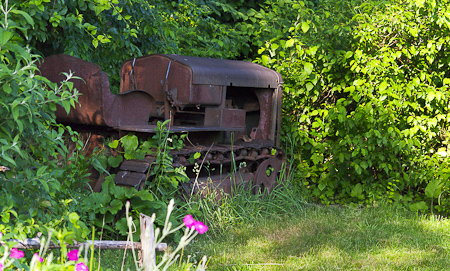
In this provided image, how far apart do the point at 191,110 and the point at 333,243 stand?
2.33 meters

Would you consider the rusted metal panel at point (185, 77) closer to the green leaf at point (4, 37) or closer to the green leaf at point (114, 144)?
the green leaf at point (114, 144)

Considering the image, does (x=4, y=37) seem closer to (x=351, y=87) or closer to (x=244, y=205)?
(x=244, y=205)

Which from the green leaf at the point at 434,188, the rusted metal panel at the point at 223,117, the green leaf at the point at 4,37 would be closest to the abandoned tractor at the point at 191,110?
the rusted metal panel at the point at 223,117

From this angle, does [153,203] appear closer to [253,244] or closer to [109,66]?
[253,244]

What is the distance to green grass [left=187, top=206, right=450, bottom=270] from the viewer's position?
12.9ft

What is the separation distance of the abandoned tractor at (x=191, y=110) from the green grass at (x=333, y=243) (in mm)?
710

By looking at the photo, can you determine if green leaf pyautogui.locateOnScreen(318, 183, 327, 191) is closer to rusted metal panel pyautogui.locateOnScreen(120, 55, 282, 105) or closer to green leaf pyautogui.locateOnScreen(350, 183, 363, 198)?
green leaf pyautogui.locateOnScreen(350, 183, 363, 198)

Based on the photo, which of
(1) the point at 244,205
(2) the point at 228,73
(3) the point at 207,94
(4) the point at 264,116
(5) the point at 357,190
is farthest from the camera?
(4) the point at 264,116

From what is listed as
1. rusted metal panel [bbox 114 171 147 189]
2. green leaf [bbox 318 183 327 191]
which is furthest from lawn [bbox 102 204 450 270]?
rusted metal panel [bbox 114 171 147 189]

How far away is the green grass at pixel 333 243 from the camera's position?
392cm

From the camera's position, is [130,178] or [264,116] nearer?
[130,178]

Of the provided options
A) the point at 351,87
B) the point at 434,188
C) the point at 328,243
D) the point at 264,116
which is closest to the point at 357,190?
the point at 434,188

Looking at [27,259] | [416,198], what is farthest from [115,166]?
[416,198]

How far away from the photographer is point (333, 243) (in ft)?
14.5
